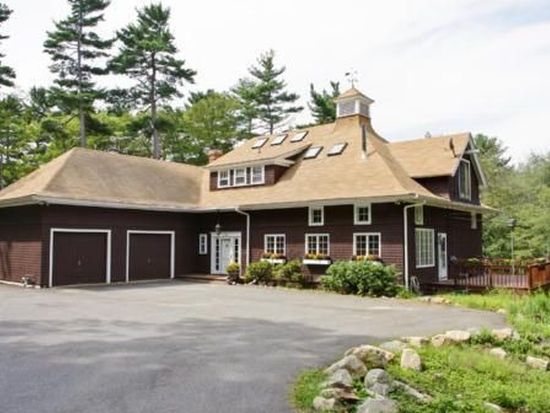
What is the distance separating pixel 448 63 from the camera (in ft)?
44.6

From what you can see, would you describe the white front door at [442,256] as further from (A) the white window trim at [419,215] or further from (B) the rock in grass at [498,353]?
(B) the rock in grass at [498,353]

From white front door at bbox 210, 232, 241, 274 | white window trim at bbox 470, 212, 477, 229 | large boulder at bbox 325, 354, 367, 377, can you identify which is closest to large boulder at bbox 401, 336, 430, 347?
large boulder at bbox 325, 354, 367, 377

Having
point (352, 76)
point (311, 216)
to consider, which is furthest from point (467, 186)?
point (352, 76)

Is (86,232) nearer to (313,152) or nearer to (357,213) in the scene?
(313,152)

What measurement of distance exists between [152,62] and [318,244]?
2099 centimetres

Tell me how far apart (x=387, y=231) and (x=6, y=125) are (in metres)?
24.0

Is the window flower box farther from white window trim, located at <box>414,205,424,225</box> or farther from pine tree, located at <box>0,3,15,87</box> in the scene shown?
pine tree, located at <box>0,3,15,87</box>

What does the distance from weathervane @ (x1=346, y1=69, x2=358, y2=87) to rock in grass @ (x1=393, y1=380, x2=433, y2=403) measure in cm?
1892

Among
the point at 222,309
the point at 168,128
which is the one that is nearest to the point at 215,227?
the point at 222,309

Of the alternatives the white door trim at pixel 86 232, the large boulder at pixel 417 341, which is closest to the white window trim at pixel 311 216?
the white door trim at pixel 86 232

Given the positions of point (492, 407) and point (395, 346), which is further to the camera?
point (395, 346)

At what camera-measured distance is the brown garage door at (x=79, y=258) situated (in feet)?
58.1

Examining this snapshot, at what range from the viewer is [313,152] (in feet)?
70.0

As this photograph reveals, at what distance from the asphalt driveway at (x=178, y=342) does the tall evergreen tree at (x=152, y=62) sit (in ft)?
67.6
